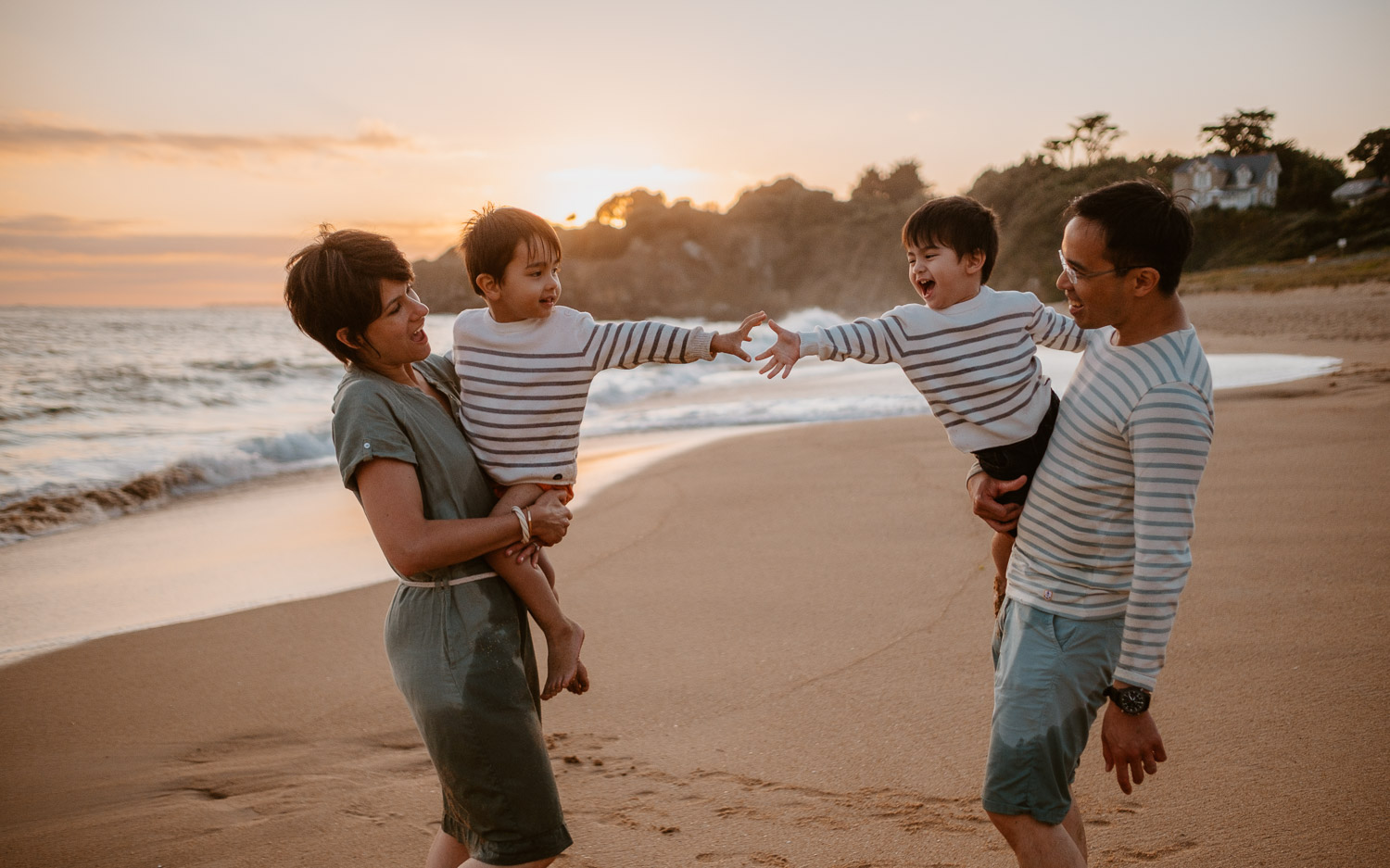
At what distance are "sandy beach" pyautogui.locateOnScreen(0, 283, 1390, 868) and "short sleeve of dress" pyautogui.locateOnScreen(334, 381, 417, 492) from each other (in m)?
1.82

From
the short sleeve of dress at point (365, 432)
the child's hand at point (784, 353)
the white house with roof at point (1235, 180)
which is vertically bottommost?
the short sleeve of dress at point (365, 432)

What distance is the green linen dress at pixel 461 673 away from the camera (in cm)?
193

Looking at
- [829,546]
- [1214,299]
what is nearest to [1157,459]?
[829,546]

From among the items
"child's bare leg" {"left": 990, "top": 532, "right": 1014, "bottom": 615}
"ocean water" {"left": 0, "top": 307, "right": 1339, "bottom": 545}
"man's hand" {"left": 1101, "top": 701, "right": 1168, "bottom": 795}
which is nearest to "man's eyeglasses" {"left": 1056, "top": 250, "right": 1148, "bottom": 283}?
"child's bare leg" {"left": 990, "top": 532, "right": 1014, "bottom": 615}

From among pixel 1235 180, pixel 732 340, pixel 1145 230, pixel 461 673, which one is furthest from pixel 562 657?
pixel 1235 180

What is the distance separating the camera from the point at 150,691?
14.0 ft

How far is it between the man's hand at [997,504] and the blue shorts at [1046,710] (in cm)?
31

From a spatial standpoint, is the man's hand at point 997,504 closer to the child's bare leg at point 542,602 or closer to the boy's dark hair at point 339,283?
the child's bare leg at point 542,602

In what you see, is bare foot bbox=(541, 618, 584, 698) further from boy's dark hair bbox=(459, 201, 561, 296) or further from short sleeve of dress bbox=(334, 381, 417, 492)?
boy's dark hair bbox=(459, 201, 561, 296)

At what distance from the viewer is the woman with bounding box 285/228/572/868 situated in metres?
1.86

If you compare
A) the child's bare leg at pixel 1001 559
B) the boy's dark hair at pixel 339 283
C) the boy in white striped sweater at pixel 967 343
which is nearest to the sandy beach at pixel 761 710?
the child's bare leg at pixel 1001 559

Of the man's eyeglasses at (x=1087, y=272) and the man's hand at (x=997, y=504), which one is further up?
the man's eyeglasses at (x=1087, y=272)

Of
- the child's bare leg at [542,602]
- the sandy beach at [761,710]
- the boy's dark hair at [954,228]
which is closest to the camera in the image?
the child's bare leg at [542,602]

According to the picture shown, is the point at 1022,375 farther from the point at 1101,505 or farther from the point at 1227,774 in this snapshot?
the point at 1227,774
